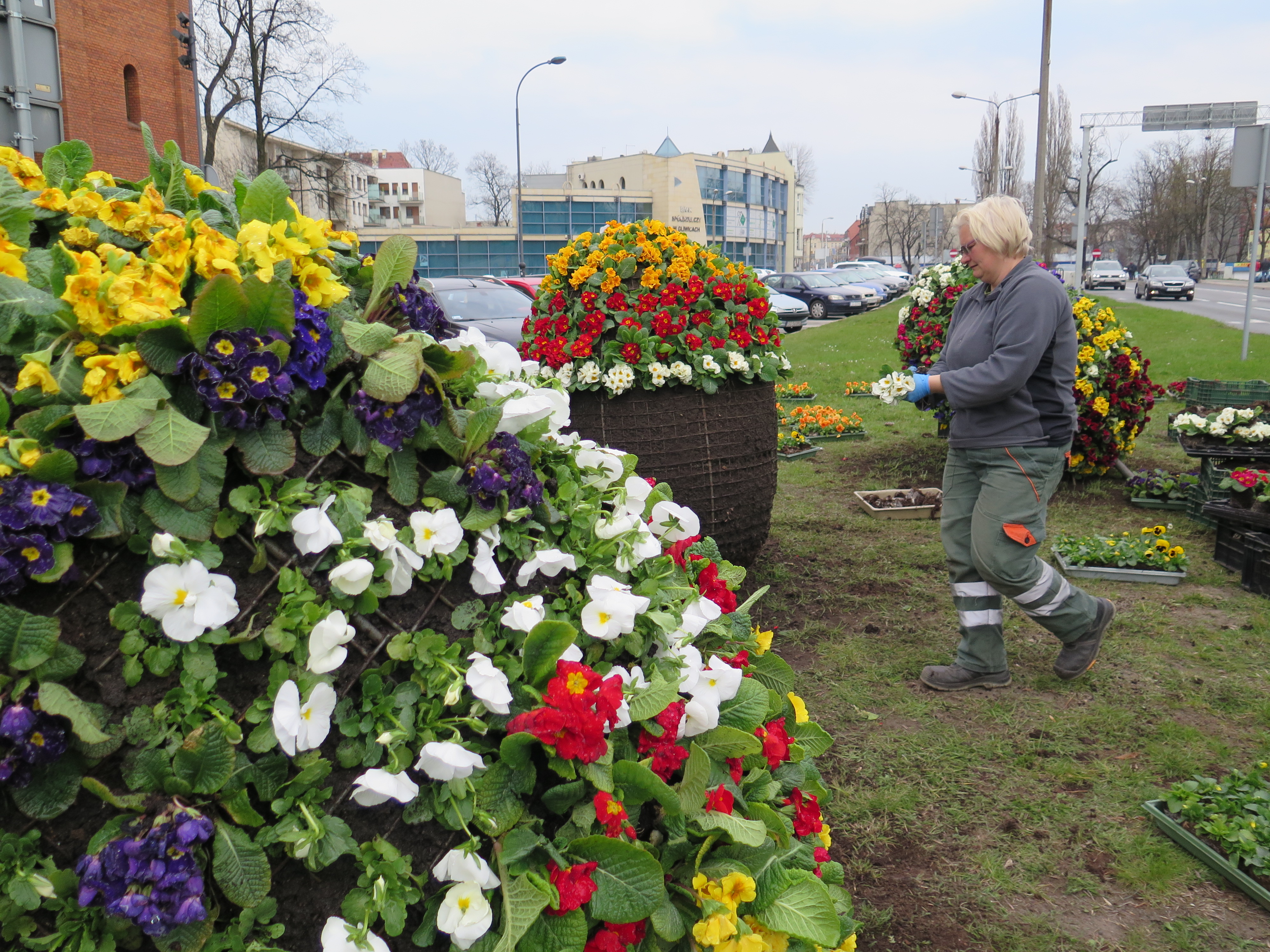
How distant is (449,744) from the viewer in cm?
118

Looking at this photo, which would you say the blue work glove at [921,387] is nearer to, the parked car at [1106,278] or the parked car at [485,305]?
the parked car at [485,305]

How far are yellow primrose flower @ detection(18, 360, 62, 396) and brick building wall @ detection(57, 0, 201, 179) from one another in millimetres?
25725

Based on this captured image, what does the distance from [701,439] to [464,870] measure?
125 inches

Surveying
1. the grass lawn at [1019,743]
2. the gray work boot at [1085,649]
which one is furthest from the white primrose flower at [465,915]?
the gray work boot at [1085,649]

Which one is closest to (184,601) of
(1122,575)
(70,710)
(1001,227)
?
(70,710)

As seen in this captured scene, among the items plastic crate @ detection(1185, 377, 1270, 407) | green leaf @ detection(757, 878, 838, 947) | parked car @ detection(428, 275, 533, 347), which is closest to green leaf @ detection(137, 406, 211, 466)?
green leaf @ detection(757, 878, 838, 947)

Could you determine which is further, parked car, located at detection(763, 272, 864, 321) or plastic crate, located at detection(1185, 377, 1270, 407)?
parked car, located at detection(763, 272, 864, 321)

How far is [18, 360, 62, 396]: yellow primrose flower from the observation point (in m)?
1.12

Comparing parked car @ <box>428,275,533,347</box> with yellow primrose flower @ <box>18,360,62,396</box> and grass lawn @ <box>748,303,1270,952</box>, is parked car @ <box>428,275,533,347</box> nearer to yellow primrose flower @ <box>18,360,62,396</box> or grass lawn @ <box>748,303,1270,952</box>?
grass lawn @ <box>748,303,1270,952</box>

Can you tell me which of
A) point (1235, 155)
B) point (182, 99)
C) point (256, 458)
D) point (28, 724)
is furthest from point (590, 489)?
point (182, 99)

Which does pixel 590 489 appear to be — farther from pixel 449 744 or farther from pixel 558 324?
pixel 558 324

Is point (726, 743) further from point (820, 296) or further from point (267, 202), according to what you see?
point (820, 296)

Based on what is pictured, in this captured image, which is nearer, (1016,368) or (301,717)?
(301,717)

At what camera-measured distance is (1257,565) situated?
4832 millimetres
